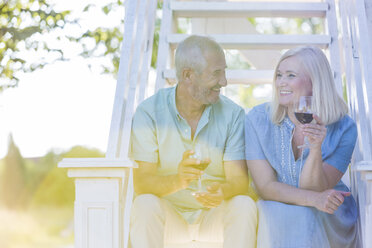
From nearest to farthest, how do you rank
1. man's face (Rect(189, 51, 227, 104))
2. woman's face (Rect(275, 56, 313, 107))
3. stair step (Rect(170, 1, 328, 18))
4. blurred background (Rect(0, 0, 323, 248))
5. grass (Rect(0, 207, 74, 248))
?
1. woman's face (Rect(275, 56, 313, 107))
2. man's face (Rect(189, 51, 227, 104))
3. stair step (Rect(170, 1, 328, 18))
4. blurred background (Rect(0, 0, 323, 248))
5. grass (Rect(0, 207, 74, 248))

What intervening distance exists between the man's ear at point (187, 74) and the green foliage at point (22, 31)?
9.88ft

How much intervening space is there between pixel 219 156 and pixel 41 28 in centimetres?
340

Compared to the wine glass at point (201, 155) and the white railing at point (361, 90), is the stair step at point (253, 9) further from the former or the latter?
the wine glass at point (201, 155)

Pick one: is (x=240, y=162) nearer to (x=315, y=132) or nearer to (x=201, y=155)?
(x=201, y=155)

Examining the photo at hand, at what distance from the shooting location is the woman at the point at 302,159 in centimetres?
219

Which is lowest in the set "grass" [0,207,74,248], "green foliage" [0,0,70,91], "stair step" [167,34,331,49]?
"grass" [0,207,74,248]

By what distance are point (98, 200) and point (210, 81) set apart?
2.59 feet

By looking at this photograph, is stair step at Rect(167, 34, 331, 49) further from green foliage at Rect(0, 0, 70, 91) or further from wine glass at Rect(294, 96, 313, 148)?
green foliage at Rect(0, 0, 70, 91)

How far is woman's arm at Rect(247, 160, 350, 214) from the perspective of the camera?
7.04ft

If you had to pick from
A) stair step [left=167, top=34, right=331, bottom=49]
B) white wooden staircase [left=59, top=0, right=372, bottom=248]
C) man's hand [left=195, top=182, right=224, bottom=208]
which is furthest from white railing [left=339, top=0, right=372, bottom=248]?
man's hand [left=195, top=182, right=224, bottom=208]

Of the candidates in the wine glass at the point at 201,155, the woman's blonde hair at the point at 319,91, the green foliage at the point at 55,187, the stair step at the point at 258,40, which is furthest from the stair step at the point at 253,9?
the green foliage at the point at 55,187

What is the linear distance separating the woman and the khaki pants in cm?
7

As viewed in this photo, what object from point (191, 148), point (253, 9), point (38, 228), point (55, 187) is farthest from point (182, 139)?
point (38, 228)

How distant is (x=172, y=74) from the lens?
319cm
